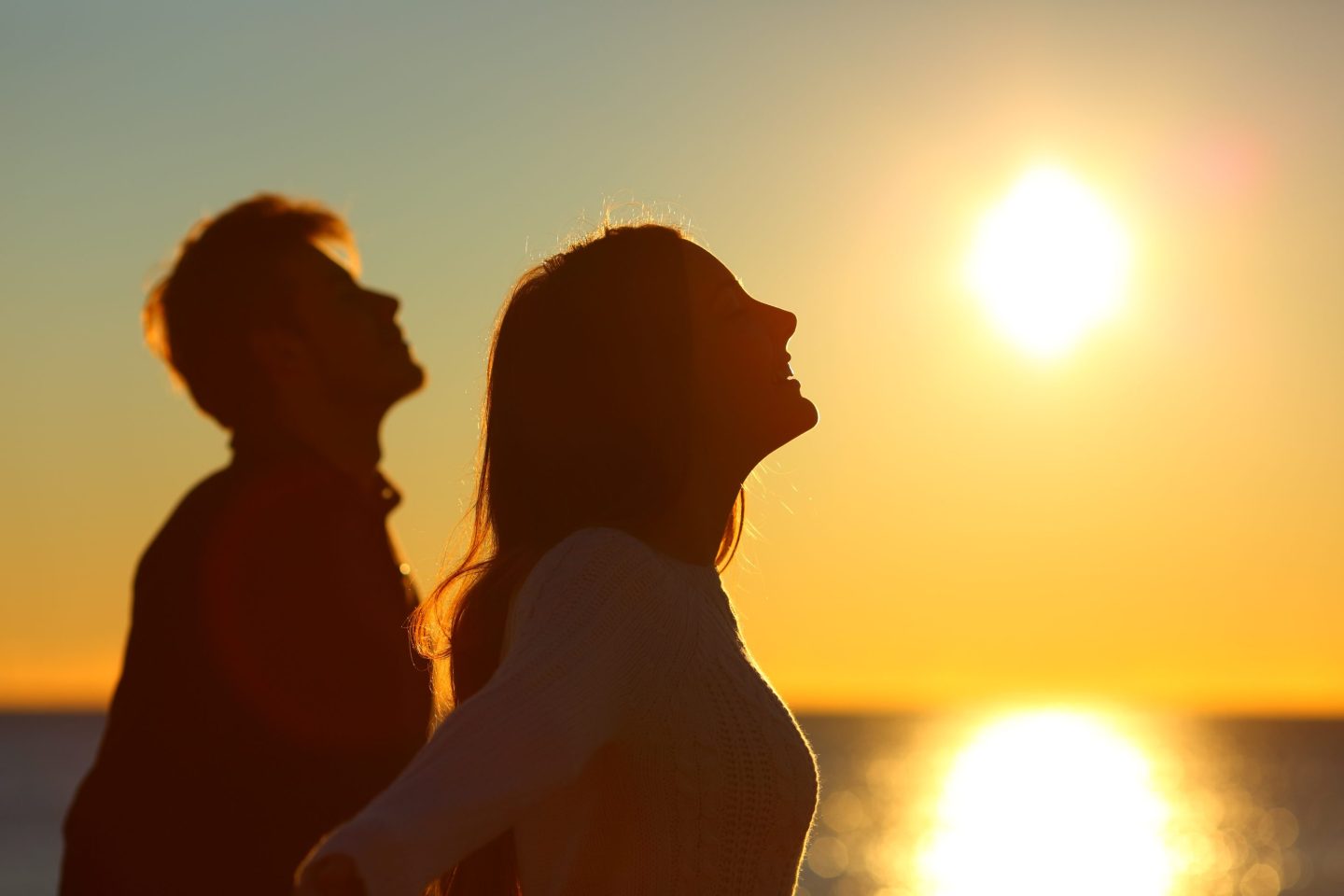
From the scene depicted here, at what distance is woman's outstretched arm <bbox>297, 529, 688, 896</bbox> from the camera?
196cm

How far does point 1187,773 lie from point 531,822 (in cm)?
13072

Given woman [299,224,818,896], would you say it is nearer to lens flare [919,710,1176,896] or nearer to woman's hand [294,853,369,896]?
woman's hand [294,853,369,896]

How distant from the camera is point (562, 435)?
2982 mm

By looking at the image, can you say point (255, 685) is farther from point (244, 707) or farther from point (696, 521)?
point (696, 521)

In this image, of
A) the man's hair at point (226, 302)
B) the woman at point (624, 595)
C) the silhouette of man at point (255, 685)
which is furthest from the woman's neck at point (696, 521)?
the man's hair at point (226, 302)

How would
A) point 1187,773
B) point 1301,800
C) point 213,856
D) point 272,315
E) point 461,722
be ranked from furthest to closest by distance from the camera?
point 1187,773 → point 1301,800 → point 272,315 → point 213,856 → point 461,722

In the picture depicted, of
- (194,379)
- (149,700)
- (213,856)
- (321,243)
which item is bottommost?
(213,856)

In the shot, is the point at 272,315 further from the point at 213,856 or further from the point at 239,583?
the point at 213,856

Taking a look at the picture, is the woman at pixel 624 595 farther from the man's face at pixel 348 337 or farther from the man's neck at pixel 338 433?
the man's face at pixel 348 337

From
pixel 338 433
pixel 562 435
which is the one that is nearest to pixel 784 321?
pixel 562 435

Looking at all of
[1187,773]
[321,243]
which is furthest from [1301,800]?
[321,243]

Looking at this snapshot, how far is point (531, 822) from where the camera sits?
2.73m

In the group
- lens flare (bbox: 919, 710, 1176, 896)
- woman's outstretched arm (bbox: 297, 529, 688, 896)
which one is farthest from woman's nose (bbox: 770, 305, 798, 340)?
lens flare (bbox: 919, 710, 1176, 896)

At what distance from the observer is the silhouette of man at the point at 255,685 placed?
3947mm
